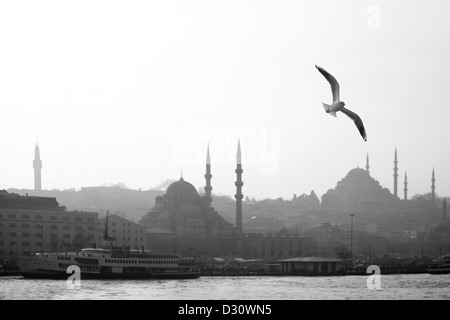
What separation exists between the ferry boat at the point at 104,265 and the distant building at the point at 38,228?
56.9ft

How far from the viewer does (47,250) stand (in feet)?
349

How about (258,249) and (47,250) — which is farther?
(258,249)

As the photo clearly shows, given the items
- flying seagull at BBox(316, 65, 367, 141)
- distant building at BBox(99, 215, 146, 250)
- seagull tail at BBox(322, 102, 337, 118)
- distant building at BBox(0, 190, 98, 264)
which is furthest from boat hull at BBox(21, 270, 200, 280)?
flying seagull at BBox(316, 65, 367, 141)

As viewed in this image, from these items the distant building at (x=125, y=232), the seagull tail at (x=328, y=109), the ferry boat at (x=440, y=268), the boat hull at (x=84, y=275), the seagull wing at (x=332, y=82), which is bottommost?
the ferry boat at (x=440, y=268)

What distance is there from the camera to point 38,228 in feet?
358

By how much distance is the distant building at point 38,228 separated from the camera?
349 ft

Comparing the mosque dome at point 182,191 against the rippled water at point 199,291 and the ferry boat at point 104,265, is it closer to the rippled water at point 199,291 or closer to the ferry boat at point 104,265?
the ferry boat at point 104,265

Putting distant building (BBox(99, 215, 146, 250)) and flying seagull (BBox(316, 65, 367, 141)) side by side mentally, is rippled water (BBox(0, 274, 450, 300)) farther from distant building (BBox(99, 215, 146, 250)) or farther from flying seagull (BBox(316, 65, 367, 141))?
distant building (BBox(99, 215, 146, 250))

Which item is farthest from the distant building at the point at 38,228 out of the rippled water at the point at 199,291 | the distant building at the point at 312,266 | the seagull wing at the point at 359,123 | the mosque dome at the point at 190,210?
the seagull wing at the point at 359,123
